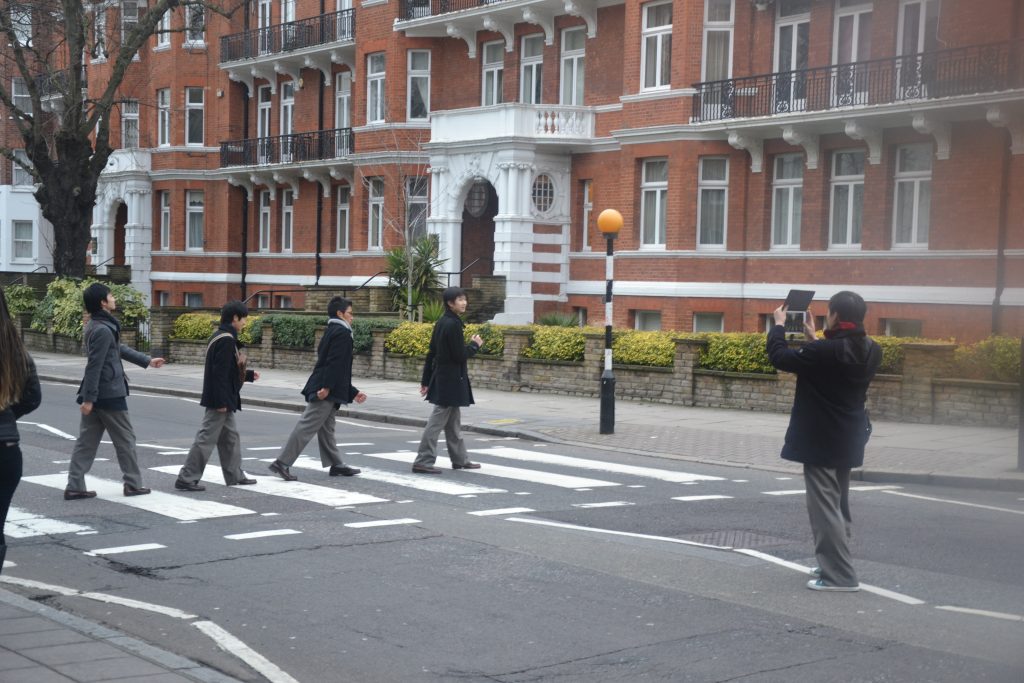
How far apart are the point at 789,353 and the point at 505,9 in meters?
27.1

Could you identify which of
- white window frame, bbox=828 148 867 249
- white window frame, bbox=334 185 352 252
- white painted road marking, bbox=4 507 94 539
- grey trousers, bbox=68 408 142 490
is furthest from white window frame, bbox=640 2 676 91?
white painted road marking, bbox=4 507 94 539

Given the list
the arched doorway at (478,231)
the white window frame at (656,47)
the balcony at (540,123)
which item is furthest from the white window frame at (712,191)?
the arched doorway at (478,231)

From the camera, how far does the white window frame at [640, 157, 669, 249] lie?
30219 millimetres

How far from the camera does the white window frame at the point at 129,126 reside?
163 ft

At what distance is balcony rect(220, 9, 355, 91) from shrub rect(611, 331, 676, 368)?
19.6m

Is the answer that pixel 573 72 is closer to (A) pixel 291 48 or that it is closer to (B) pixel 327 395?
(A) pixel 291 48

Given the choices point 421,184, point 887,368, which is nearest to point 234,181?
point 421,184

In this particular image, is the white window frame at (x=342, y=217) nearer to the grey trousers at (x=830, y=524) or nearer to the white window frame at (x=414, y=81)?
the white window frame at (x=414, y=81)

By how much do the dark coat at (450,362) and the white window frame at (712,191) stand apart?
16.4 meters

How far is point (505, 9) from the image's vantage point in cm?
3388

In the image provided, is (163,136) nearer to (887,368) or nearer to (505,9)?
(505,9)

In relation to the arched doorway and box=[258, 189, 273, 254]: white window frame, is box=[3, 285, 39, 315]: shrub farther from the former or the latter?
the arched doorway

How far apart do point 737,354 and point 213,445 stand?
11.0 meters

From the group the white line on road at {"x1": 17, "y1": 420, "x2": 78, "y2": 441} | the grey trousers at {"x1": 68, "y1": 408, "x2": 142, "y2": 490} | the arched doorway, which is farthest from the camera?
the arched doorway
